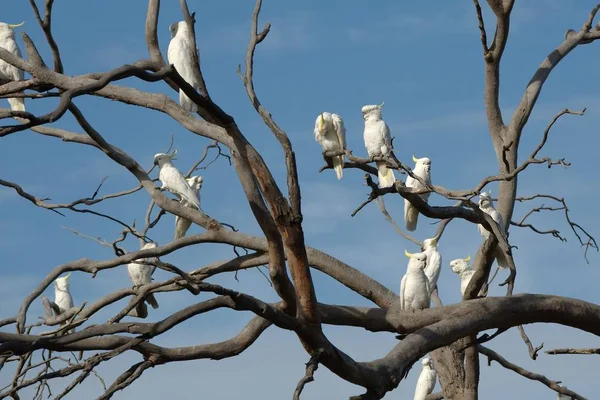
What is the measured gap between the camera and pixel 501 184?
263 inches

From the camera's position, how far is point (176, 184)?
22.6ft

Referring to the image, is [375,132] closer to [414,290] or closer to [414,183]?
[414,183]

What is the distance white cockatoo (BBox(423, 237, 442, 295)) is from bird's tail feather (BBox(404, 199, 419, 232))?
0.76 feet

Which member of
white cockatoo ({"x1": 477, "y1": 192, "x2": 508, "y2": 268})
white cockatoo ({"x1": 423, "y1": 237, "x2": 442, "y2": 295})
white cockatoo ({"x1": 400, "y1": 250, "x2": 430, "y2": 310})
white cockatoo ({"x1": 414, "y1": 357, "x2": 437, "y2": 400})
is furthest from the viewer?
white cockatoo ({"x1": 414, "y1": 357, "x2": 437, "y2": 400})

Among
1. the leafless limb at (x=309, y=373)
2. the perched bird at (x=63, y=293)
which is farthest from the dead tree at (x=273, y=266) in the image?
the perched bird at (x=63, y=293)

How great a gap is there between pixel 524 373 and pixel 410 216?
1313 mm

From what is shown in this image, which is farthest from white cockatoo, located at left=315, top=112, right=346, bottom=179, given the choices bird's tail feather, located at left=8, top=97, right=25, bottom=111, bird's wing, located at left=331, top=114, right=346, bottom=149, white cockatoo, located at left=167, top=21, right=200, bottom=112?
bird's tail feather, located at left=8, top=97, right=25, bottom=111

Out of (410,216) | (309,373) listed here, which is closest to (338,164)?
(410,216)

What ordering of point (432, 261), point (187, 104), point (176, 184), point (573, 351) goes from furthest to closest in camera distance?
point (432, 261) < point (176, 184) < point (187, 104) < point (573, 351)

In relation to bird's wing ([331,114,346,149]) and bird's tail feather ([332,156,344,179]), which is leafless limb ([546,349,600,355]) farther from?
bird's wing ([331,114,346,149])

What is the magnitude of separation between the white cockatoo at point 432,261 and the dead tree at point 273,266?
0.56 m

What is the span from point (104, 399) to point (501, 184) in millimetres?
3367

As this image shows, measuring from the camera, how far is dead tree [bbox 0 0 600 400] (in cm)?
429

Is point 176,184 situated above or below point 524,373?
above
